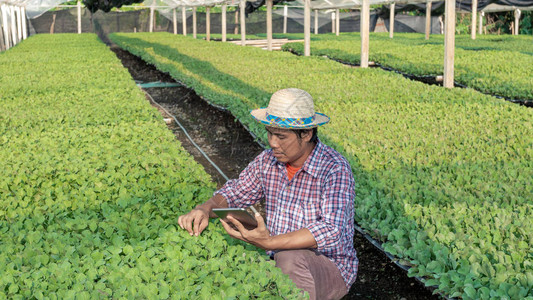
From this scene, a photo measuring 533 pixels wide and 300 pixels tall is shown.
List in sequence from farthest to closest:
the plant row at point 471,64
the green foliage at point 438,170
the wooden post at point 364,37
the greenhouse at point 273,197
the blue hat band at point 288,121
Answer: the wooden post at point 364,37
the plant row at point 471,64
the green foliage at point 438,170
the blue hat band at point 288,121
the greenhouse at point 273,197

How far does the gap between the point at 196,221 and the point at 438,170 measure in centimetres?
302

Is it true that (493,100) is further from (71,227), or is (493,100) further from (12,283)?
(12,283)

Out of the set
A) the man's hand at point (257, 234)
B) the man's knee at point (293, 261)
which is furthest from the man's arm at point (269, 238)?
the man's knee at point (293, 261)

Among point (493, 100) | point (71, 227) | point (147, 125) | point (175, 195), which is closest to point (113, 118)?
point (147, 125)

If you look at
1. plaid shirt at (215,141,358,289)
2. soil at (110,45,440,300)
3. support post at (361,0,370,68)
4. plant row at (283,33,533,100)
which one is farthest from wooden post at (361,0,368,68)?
plaid shirt at (215,141,358,289)

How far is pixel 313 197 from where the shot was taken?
3.35m

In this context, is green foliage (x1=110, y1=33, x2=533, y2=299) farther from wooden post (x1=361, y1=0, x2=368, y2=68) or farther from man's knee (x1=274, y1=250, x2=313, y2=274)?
wooden post (x1=361, y1=0, x2=368, y2=68)

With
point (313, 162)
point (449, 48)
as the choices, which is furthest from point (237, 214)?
point (449, 48)

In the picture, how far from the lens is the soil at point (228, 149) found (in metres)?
4.96

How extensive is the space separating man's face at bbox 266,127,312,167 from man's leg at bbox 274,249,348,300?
514 mm

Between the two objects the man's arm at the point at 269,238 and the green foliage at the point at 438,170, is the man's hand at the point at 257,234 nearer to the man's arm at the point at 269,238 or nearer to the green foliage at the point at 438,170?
the man's arm at the point at 269,238

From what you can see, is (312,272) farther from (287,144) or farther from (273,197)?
(287,144)

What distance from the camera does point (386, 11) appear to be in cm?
3853

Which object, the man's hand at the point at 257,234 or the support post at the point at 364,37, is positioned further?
the support post at the point at 364,37
